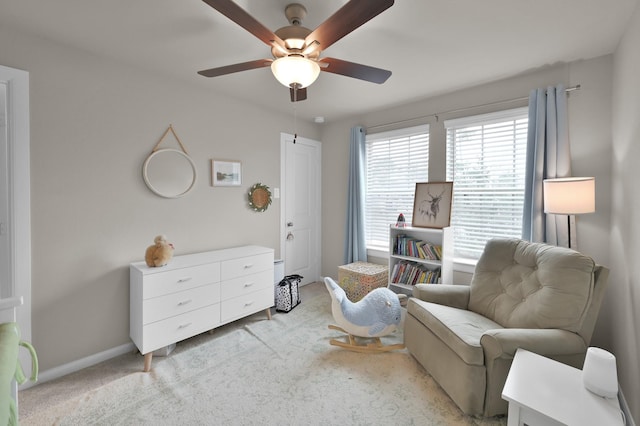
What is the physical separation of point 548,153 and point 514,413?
2.14 metres

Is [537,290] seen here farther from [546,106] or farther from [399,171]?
[399,171]

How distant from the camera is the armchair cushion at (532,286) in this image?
1742 millimetres

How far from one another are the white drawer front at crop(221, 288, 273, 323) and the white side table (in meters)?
2.19

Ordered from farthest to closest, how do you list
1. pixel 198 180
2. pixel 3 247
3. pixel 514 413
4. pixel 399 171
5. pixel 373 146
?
pixel 373 146, pixel 399 171, pixel 198 180, pixel 3 247, pixel 514 413

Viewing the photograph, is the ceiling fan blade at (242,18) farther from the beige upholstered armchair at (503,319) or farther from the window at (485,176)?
the window at (485,176)

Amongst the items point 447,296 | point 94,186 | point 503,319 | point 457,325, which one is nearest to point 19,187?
point 94,186

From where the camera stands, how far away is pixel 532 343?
1.63m

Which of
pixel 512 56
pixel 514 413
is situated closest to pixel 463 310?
pixel 514 413

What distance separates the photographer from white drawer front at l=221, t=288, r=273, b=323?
2688 mm

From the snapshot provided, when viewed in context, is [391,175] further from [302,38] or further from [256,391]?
[256,391]

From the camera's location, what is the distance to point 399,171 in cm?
361

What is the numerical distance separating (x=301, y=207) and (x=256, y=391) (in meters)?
2.48

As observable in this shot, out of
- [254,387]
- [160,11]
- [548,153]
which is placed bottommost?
[254,387]

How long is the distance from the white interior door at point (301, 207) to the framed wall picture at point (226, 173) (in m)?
0.67
